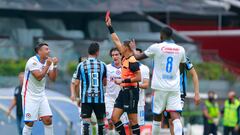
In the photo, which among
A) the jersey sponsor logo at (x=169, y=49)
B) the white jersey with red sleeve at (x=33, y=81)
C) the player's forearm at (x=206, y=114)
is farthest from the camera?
the player's forearm at (x=206, y=114)

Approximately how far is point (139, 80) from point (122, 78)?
15.0 inches

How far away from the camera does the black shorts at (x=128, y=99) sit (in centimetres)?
2256

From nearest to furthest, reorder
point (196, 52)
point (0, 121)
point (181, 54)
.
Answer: point (181, 54) → point (0, 121) → point (196, 52)

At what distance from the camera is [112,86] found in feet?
81.7

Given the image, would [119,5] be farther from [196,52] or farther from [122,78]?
[122,78]

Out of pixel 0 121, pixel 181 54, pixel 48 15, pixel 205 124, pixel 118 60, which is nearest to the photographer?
pixel 181 54

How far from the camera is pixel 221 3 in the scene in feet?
190

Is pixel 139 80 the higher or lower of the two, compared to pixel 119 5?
lower

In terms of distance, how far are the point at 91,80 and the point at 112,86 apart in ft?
7.83

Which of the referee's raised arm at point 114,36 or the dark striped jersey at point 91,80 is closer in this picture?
the referee's raised arm at point 114,36

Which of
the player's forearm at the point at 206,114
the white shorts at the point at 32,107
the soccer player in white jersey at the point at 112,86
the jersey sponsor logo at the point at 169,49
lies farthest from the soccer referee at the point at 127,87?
the player's forearm at the point at 206,114

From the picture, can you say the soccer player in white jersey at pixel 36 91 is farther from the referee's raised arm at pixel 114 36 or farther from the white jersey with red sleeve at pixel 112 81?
the white jersey with red sleeve at pixel 112 81

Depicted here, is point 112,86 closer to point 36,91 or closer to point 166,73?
point 36,91

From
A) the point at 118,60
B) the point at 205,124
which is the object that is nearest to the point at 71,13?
the point at 205,124
